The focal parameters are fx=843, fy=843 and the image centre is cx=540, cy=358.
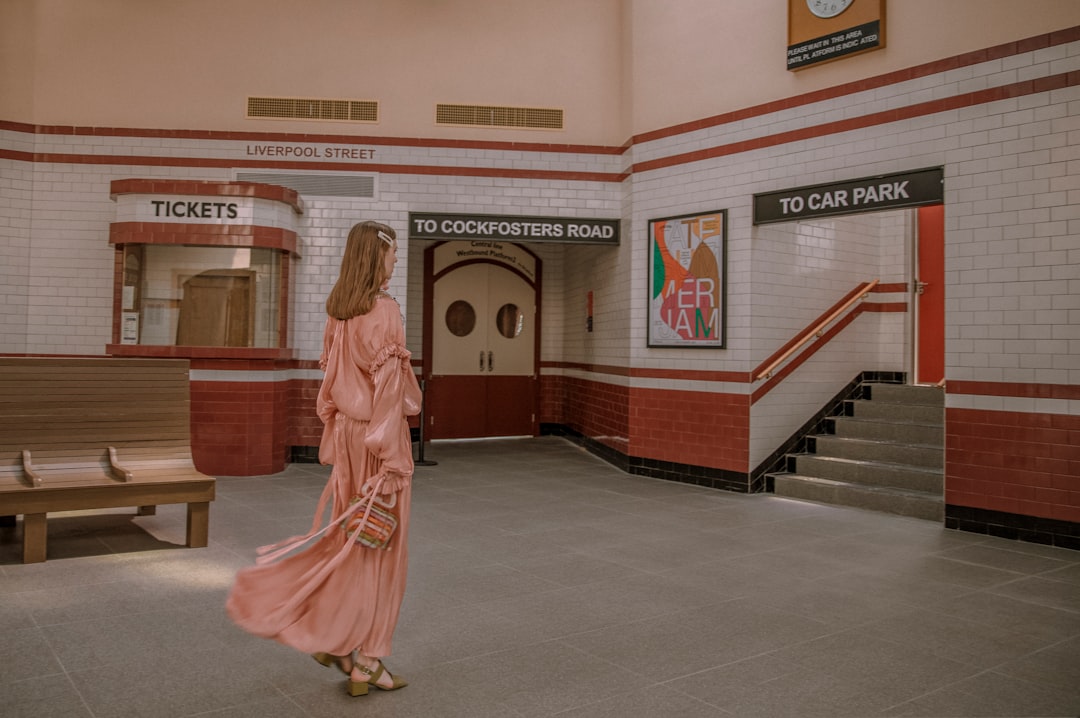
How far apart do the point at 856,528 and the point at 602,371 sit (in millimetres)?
4613

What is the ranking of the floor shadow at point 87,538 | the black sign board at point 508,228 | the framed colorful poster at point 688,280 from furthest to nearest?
the black sign board at point 508,228 < the framed colorful poster at point 688,280 < the floor shadow at point 87,538

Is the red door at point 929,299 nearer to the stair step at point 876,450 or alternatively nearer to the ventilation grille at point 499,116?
the stair step at point 876,450

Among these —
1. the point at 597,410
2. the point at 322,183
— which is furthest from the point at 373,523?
the point at 597,410

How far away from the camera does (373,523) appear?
10.3 ft

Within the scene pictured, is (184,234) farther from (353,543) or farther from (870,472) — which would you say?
(870,472)

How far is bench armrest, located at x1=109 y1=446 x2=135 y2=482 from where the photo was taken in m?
5.50

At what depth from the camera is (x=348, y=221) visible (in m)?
9.80

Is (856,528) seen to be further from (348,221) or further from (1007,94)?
(348,221)

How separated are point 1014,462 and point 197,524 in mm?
5909

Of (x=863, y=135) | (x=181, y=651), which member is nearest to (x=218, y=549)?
(x=181, y=651)

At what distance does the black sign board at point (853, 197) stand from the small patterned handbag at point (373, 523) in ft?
18.6

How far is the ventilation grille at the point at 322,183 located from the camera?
975 centimetres

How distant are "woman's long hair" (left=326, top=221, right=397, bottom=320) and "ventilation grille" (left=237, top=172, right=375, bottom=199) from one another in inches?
268

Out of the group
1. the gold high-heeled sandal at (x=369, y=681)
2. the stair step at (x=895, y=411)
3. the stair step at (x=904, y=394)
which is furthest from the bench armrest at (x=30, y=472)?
the stair step at (x=904, y=394)
